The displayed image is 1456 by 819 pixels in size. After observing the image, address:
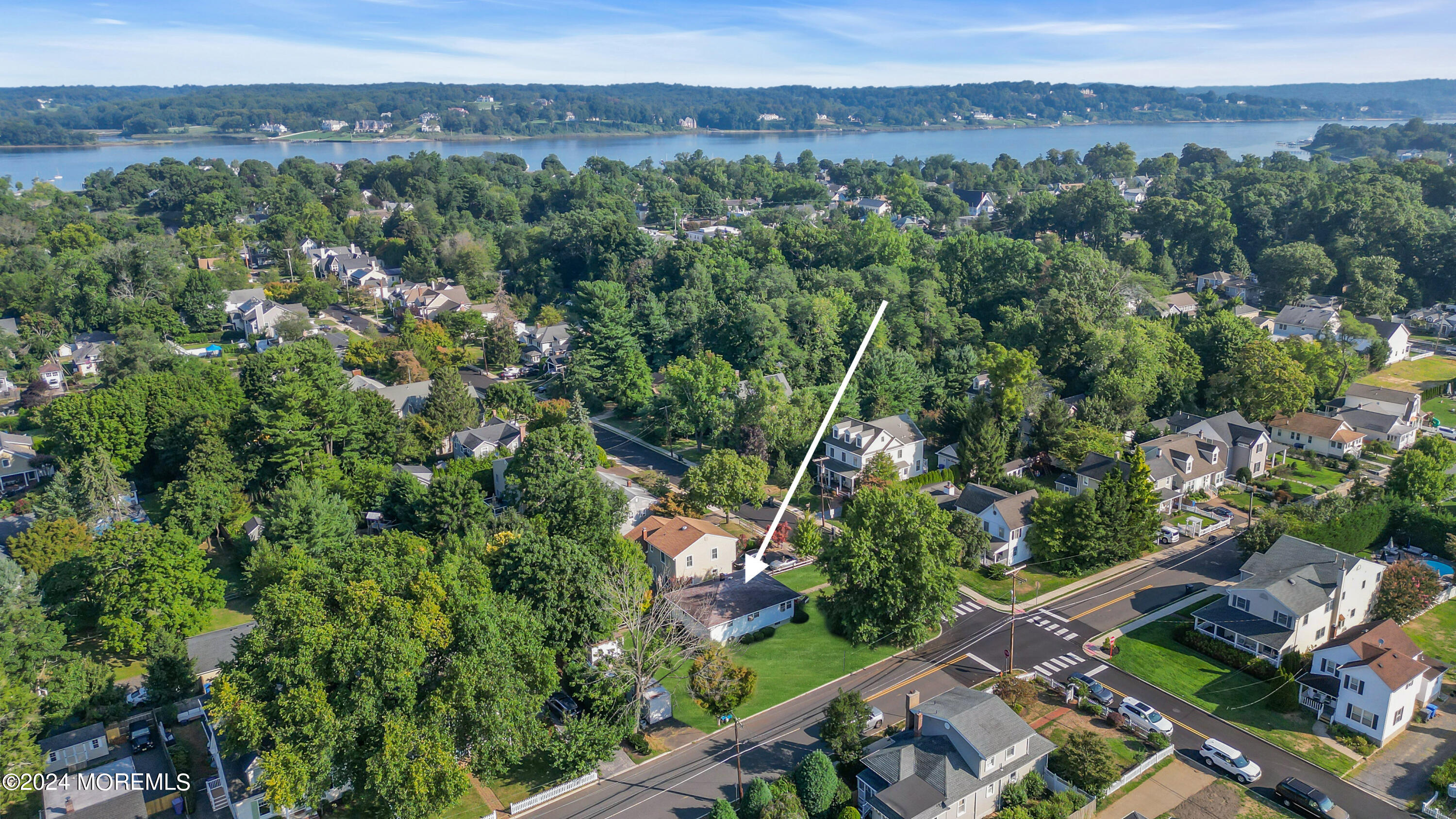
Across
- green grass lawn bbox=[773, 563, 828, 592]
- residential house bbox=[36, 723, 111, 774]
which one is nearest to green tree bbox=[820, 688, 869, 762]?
green grass lawn bbox=[773, 563, 828, 592]

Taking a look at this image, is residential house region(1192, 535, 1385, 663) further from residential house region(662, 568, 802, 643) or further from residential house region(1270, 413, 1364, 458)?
residential house region(1270, 413, 1364, 458)

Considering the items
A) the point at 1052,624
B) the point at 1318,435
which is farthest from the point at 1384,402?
the point at 1052,624

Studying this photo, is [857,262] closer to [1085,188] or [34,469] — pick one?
[1085,188]

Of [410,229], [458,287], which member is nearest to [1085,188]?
[458,287]

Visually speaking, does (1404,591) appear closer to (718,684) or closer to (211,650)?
(718,684)

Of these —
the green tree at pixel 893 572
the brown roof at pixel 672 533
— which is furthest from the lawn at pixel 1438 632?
the brown roof at pixel 672 533
